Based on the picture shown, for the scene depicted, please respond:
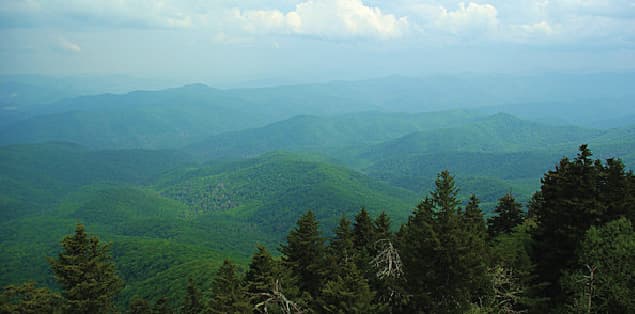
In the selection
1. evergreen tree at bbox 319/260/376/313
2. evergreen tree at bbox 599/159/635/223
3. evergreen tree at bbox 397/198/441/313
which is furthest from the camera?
evergreen tree at bbox 599/159/635/223

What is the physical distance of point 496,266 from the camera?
2023 centimetres

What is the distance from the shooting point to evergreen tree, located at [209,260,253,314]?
730 inches

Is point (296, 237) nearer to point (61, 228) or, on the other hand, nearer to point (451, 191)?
point (451, 191)

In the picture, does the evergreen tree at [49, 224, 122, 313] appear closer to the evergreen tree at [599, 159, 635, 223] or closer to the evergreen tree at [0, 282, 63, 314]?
the evergreen tree at [0, 282, 63, 314]

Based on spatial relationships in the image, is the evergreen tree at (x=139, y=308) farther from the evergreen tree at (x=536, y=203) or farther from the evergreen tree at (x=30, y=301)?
the evergreen tree at (x=536, y=203)

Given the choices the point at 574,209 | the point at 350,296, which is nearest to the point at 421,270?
the point at 350,296

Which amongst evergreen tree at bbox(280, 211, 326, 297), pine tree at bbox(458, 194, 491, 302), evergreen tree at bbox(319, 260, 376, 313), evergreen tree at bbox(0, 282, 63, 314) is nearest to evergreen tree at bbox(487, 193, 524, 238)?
evergreen tree at bbox(280, 211, 326, 297)

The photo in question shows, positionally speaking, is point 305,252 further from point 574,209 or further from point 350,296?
point 574,209

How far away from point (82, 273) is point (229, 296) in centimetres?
1215

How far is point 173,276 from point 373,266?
→ 271 ft

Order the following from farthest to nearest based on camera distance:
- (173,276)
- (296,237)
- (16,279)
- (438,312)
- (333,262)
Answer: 1. (16,279)
2. (173,276)
3. (296,237)
4. (333,262)
5. (438,312)

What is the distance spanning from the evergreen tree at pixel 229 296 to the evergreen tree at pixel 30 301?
643 inches

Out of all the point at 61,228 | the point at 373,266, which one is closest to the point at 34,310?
the point at 373,266

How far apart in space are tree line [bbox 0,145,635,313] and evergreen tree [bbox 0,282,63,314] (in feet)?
0.71
